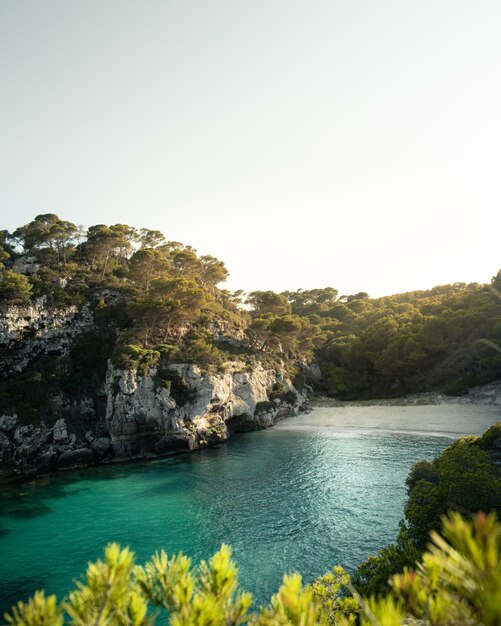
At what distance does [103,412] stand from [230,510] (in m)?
25.4

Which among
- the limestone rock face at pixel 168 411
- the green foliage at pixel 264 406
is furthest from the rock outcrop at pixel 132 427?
the green foliage at pixel 264 406

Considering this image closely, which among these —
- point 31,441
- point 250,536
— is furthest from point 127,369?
point 250,536

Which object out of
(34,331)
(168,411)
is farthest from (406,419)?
(34,331)

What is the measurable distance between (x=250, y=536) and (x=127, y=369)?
2612 cm

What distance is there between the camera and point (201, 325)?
195 feet

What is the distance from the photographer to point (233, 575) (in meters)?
4.66

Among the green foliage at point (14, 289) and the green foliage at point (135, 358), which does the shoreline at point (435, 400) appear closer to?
the green foliage at point (135, 358)

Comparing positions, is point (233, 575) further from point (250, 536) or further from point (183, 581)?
point (250, 536)

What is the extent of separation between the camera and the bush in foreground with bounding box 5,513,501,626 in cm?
311

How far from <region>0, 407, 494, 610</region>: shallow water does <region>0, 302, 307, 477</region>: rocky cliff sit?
3.19 m

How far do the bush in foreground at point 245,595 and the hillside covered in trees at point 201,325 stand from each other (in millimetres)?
40677

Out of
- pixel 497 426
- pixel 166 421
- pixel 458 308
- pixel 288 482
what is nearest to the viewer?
pixel 497 426

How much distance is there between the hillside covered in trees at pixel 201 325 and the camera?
48719 millimetres

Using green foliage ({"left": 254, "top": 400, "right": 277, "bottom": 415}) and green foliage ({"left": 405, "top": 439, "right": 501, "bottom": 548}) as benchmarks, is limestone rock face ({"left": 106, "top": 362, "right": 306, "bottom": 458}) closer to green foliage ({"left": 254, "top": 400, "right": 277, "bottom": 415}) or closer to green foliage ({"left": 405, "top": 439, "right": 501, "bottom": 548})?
green foliage ({"left": 254, "top": 400, "right": 277, "bottom": 415})
